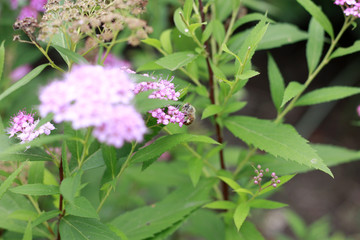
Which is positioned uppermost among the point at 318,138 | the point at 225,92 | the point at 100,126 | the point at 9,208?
the point at 100,126

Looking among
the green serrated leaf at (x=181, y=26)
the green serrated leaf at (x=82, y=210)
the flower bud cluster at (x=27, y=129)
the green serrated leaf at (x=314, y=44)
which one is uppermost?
the green serrated leaf at (x=181, y=26)

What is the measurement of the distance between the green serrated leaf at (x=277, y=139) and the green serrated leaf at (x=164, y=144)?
13.7 inches

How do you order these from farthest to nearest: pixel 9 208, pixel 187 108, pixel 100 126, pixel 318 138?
1. pixel 318 138
2. pixel 9 208
3. pixel 187 108
4. pixel 100 126

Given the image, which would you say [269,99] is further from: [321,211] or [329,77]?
A: [321,211]

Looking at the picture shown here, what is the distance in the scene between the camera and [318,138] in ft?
15.2

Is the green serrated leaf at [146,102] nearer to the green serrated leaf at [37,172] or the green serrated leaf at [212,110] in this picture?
the green serrated leaf at [212,110]

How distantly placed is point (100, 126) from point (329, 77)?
15.0 ft

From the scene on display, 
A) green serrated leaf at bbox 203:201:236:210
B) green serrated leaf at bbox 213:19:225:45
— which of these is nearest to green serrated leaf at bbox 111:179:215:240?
green serrated leaf at bbox 203:201:236:210

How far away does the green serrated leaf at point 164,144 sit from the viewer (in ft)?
4.30

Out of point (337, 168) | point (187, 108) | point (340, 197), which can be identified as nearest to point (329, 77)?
point (337, 168)

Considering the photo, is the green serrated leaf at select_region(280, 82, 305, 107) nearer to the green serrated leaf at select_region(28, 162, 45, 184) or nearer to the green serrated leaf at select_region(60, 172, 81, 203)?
the green serrated leaf at select_region(60, 172, 81, 203)

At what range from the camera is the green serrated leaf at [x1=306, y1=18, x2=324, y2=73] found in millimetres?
1917

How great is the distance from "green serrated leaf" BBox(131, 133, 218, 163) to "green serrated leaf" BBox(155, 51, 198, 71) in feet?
0.86

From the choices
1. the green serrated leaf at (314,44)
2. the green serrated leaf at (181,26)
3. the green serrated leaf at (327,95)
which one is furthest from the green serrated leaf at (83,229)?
the green serrated leaf at (314,44)
